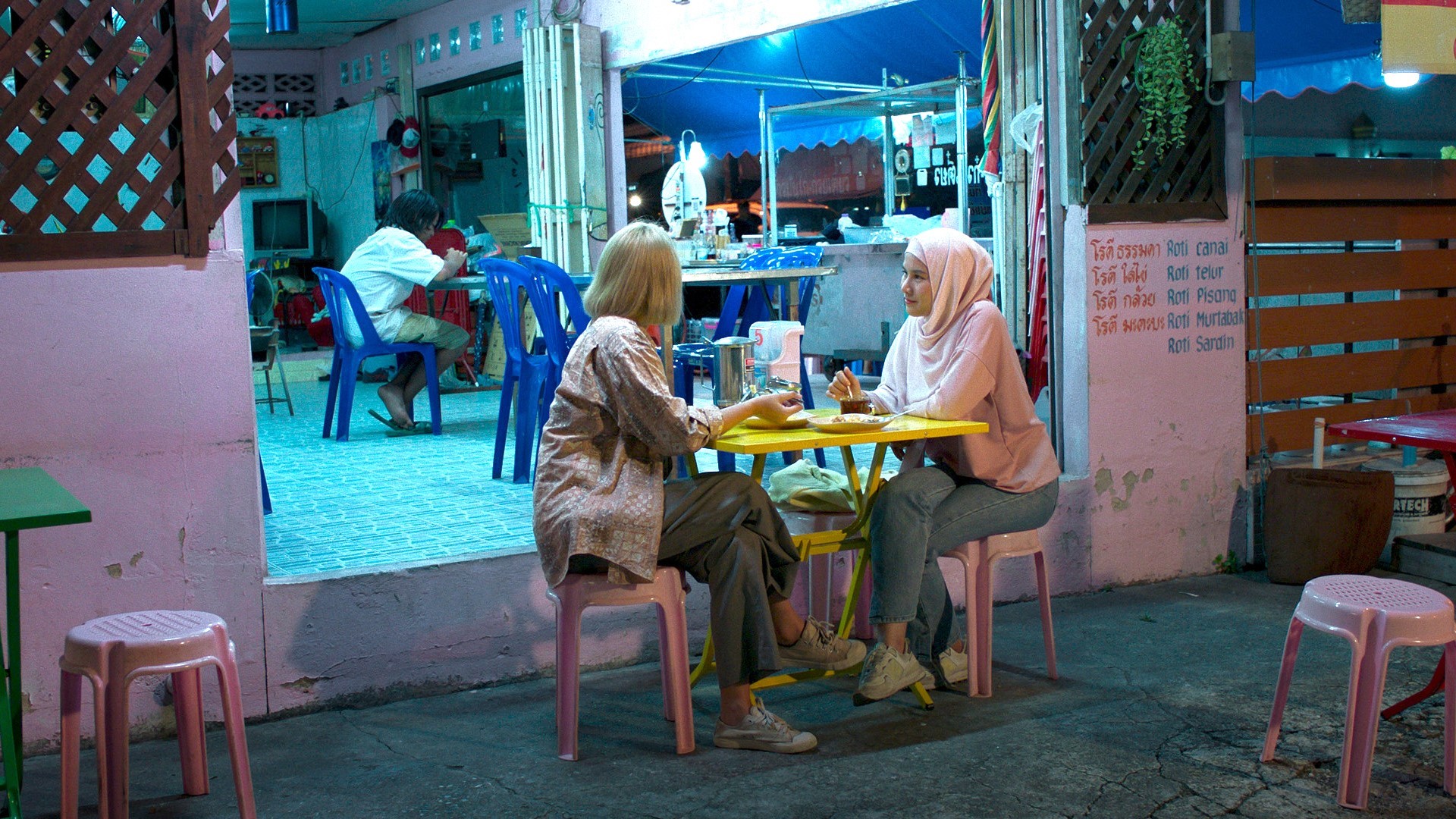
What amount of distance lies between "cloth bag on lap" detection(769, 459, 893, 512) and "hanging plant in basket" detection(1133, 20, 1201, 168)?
6.13ft

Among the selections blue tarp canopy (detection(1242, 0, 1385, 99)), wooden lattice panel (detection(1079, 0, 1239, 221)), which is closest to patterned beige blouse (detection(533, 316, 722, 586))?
wooden lattice panel (detection(1079, 0, 1239, 221))

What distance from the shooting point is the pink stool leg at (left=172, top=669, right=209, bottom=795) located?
9.47 feet

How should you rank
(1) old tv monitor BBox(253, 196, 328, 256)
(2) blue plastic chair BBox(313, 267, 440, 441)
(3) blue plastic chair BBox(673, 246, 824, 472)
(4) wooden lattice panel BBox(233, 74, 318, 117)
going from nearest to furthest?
1. (3) blue plastic chair BBox(673, 246, 824, 472)
2. (2) blue plastic chair BBox(313, 267, 440, 441)
3. (1) old tv monitor BBox(253, 196, 328, 256)
4. (4) wooden lattice panel BBox(233, 74, 318, 117)

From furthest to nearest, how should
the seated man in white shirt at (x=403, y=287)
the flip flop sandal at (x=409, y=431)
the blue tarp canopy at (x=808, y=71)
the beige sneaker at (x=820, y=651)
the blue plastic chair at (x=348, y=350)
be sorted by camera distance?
the blue tarp canopy at (x=808, y=71)
the flip flop sandal at (x=409, y=431)
the seated man in white shirt at (x=403, y=287)
the blue plastic chair at (x=348, y=350)
the beige sneaker at (x=820, y=651)

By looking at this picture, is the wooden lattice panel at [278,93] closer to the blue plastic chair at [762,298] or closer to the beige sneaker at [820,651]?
the blue plastic chair at [762,298]

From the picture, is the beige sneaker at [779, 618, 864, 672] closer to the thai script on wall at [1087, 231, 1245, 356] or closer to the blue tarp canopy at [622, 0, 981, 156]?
the thai script on wall at [1087, 231, 1245, 356]

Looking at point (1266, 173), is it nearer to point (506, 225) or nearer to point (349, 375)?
point (349, 375)

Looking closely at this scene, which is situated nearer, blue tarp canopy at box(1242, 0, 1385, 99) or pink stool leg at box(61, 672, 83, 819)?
pink stool leg at box(61, 672, 83, 819)

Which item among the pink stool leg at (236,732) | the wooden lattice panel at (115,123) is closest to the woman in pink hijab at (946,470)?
the pink stool leg at (236,732)

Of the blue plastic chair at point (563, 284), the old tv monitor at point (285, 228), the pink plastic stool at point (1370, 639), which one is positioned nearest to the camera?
the pink plastic stool at point (1370, 639)

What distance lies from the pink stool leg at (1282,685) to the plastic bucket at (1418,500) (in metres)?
2.34

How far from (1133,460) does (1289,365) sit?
0.87m

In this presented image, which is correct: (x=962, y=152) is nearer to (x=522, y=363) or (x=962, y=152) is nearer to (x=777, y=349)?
(x=522, y=363)

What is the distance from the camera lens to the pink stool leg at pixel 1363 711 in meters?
2.66
